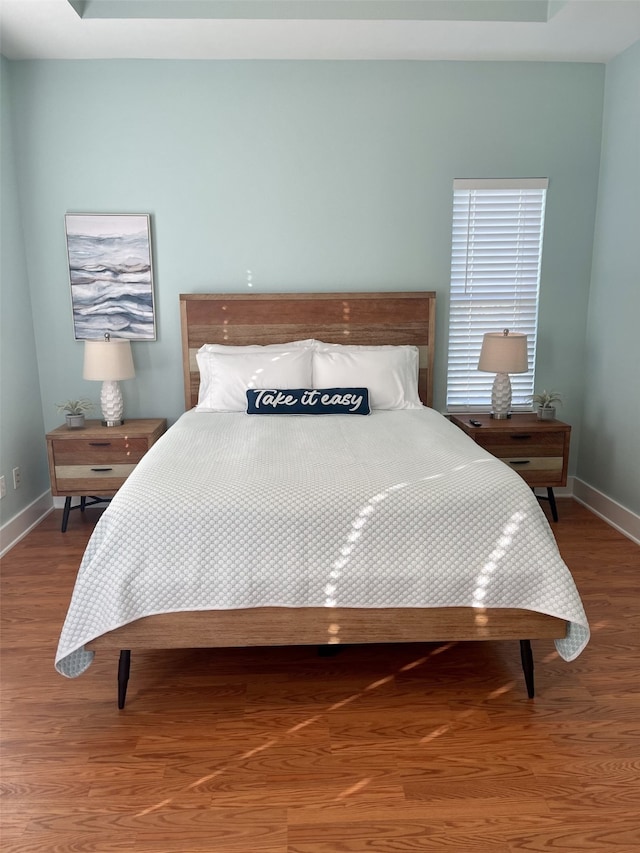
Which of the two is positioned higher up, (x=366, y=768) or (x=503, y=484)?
(x=503, y=484)

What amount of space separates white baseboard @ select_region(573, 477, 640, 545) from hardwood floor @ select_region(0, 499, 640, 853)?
3.32 ft

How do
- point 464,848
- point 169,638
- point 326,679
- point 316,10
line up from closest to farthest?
point 464,848, point 169,638, point 326,679, point 316,10

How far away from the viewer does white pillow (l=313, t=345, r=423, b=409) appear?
360 centimetres

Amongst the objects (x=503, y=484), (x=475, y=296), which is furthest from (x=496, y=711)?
(x=475, y=296)

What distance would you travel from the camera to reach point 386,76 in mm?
3787

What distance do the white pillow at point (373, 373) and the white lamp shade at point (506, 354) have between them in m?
0.48

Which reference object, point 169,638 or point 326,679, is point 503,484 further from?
point 169,638

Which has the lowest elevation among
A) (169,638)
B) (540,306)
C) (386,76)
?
(169,638)

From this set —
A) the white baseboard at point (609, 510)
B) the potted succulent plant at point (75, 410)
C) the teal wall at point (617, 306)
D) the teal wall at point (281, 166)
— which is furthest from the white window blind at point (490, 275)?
the potted succulent plant at point (75, 410)

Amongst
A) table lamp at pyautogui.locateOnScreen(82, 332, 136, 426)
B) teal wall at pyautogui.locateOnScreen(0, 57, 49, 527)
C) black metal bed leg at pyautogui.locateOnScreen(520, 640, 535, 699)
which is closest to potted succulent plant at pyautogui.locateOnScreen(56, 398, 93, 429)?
table lamp at pyautogui.locateOnScreen(82, 332, 136, 426)

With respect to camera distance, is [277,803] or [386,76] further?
[386,76]

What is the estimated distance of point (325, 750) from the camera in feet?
6.60

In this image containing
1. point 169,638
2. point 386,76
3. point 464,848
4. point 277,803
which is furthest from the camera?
point 386,76

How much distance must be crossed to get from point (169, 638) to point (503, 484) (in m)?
1.27
